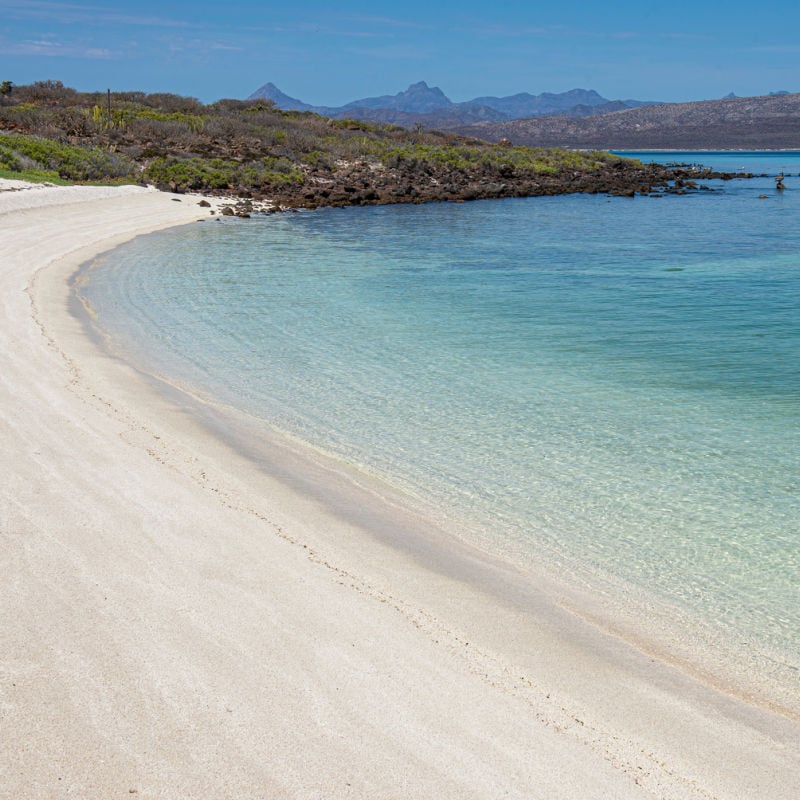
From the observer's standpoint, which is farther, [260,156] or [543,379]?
[260,156]

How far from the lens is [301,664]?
16.7 feet

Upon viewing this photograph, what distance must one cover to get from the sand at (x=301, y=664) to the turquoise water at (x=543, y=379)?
0.97 meters

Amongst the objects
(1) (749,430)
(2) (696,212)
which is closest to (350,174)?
(2) (696,212)

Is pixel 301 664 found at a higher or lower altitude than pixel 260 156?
lower

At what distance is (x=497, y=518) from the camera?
25.8 ft

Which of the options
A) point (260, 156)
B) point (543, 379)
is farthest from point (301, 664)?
point (260, 156)

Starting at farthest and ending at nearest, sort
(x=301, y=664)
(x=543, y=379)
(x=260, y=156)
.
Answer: (x=260, y=156) < (x=543, y=379) < (x=301, y=664)

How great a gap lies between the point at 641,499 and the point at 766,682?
3.01 m

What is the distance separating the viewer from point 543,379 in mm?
12812

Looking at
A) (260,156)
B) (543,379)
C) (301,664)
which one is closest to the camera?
(301,664)

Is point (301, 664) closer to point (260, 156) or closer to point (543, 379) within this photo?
point (543, 379)

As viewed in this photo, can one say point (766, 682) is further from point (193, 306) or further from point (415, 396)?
point (193, 306)

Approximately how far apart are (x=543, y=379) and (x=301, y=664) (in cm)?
838

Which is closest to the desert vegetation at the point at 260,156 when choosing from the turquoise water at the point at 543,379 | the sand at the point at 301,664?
the turquoise water at the point at 543,379
